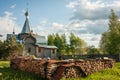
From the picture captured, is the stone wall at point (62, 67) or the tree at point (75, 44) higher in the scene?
the tree at point (75, 44)

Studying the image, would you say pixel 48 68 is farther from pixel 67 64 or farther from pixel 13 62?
pixel 13 62

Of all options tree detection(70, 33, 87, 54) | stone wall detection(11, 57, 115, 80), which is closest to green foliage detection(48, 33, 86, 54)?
tree detection(70, 33, 87, 54)

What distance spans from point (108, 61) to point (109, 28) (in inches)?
1192

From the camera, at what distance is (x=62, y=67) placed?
16641 millimetres

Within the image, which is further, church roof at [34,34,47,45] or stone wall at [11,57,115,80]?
church roof at [34,34,47,45]

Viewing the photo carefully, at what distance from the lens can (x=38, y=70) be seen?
1822 centimetres

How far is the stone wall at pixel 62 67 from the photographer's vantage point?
16641mm

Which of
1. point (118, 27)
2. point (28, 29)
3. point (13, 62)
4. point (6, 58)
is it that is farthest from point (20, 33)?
point (13, 62)

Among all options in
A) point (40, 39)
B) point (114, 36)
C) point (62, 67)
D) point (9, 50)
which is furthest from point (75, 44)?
point (62, 67)

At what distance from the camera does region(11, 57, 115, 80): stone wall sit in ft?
54.6

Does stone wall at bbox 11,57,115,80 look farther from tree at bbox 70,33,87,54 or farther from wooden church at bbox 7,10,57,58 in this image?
tree at bbox 70,33,87,54

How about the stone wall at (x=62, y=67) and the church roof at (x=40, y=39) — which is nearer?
the stone wall at (x=62, y=67)

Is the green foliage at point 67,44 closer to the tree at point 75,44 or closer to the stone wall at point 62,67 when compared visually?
the tree at point 75,44

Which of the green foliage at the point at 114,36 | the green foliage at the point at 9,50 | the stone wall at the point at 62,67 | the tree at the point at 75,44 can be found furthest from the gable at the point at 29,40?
the stone wall at the point at 62,67
